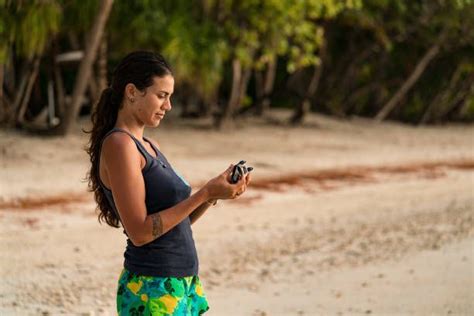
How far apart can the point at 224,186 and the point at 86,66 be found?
10209 mm

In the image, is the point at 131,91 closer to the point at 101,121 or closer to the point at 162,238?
the point at 101,121

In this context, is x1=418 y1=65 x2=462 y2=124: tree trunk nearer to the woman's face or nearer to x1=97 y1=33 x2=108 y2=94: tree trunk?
x1=97 y1=33 x2=108 y2=94: tree trunk

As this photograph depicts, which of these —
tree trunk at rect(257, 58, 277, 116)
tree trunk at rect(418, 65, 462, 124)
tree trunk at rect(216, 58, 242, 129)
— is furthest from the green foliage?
tree trunk at rect(418, 65, 462, 124)

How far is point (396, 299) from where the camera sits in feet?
19.6

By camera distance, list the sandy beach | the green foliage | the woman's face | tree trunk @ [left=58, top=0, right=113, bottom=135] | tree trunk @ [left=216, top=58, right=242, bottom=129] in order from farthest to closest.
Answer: tree trunk @ [left=216, top=58, right=242, bottom=129] → tree trunk @ [left=58, top=0, right=113, bottom=135] → the green foliage → the sandy beach → the woman's face

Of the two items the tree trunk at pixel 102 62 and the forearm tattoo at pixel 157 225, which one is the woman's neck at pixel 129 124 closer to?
the forearm tattoo at pixel 157 225

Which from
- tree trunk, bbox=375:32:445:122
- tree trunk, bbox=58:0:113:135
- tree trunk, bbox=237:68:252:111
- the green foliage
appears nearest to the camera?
the green foliage

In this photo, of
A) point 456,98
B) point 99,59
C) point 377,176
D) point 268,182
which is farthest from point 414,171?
point 456,98

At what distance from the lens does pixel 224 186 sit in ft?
8.45

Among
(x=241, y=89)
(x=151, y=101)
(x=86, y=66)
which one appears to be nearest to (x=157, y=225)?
(x=151, y=101)

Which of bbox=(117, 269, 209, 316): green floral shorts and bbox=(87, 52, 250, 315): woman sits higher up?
bbox=(87, 52, 250, 315): woman

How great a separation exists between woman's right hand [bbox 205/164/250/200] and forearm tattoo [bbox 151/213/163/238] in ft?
0.54

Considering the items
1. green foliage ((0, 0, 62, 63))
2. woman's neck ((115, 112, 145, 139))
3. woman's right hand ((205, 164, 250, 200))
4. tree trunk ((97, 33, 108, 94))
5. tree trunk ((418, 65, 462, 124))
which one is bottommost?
tree trunk ((418, 65, 462, 124))

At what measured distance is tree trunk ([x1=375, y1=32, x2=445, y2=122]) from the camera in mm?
18391
